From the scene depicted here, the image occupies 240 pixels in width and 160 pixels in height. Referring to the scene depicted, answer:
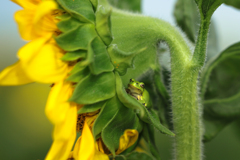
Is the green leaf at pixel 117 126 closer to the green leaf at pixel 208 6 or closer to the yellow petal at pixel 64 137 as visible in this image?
the yellow petal at pixel 64 137

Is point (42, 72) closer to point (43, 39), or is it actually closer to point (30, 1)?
point (43, 39)

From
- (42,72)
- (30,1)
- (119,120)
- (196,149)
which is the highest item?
(30,1)

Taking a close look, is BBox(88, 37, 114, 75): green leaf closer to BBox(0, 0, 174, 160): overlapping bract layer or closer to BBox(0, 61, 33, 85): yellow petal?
BBox(0, 0, 174, 160): overlapping bract layer

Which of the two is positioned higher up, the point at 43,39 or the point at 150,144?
the point at 43,39

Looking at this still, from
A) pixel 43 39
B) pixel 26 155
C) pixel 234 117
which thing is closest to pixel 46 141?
pixel 26 155

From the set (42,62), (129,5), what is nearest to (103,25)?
(42,62)

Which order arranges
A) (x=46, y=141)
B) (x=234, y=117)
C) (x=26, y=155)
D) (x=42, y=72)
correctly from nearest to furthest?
(x=42, y=72) → (x=234, y=117) → (x=26, y=155) → (x=46, y=141)

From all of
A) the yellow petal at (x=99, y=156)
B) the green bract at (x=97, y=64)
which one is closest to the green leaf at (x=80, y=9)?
the green bract at (x=97, y=64)

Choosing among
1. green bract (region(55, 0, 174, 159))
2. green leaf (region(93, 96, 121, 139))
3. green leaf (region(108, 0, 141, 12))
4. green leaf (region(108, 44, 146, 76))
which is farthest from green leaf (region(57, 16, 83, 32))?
green leaf (region(108, 0, 141, 12))
